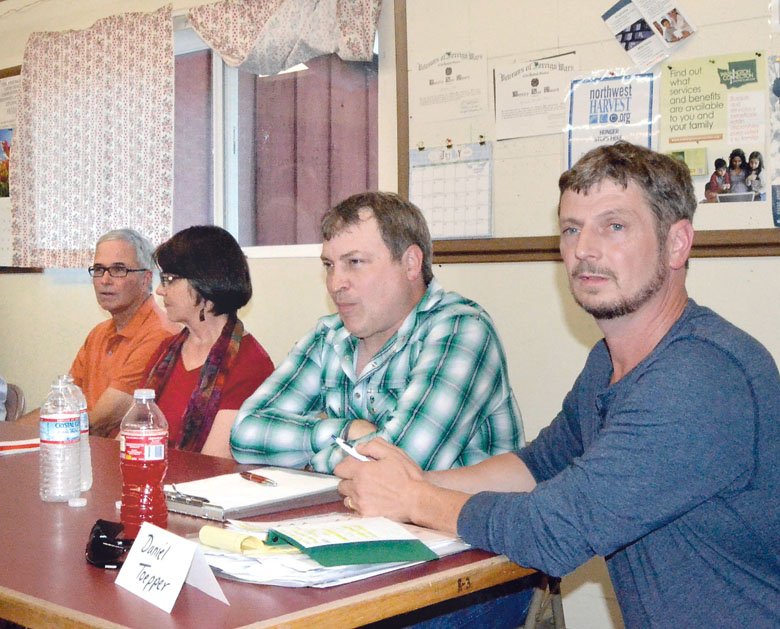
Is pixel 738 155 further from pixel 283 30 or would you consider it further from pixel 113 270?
pixel 113 270

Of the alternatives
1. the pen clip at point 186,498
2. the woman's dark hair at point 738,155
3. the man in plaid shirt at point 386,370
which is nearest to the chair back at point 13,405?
the man in plaid shirt at point 386,370

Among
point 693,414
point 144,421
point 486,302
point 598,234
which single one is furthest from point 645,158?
point 486,302

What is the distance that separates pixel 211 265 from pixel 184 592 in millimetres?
1765

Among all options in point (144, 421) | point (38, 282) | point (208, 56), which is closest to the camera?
point (144, 421)

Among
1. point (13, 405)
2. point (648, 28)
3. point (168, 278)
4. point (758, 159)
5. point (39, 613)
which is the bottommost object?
point (13, 405)

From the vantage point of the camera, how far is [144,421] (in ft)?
5.20

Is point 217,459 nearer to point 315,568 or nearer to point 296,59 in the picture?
point 315,568

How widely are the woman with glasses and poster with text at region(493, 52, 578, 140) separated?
3.34 ft

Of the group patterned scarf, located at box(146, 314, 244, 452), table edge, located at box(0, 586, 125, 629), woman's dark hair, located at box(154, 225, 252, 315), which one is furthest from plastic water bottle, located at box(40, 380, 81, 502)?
woman's dark hair, located at box(154, 225, 252, 315)

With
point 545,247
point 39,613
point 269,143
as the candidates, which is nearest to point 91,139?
point 269,143

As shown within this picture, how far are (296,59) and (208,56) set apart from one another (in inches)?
26.8

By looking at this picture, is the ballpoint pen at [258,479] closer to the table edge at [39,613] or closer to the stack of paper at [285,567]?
the stack of paper at [285,567]

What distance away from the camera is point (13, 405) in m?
3.16

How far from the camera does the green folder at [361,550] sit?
44.1 inches
